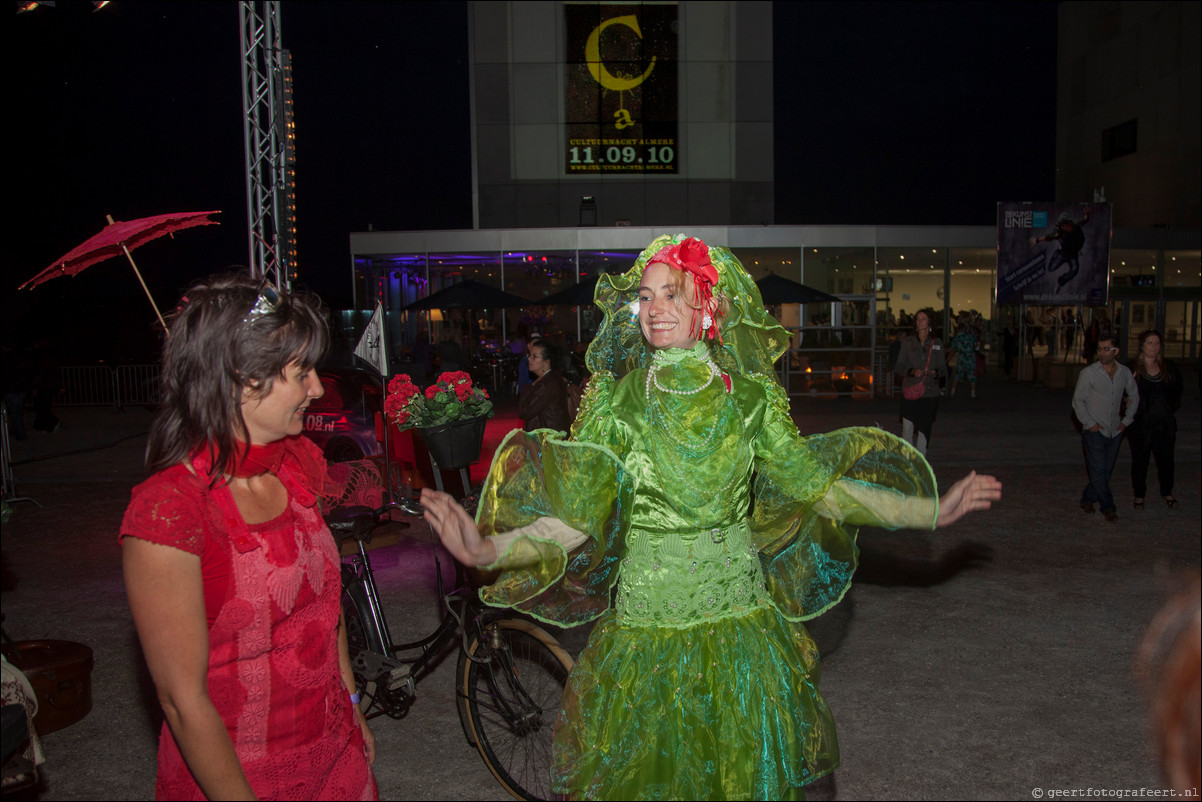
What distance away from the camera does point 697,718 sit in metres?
2.36

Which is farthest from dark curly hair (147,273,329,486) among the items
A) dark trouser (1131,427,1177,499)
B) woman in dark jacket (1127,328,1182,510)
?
dark trouser (1131,427,1177,499)

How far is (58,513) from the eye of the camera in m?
9.32

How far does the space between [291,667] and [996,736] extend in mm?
3611

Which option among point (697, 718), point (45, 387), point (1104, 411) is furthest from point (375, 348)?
point (45, 387)

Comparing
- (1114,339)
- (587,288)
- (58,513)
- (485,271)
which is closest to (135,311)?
(485,271)

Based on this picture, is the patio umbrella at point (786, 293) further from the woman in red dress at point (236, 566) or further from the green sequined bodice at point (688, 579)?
the woman in red dress at point (236, 566)

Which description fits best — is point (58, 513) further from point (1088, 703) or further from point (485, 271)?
point (485, 271)

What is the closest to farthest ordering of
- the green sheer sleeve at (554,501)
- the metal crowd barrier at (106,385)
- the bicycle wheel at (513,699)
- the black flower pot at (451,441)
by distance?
the green sheer sleeve at (554,501) → the bicycle wheel at (513,699) → the black flower pot at (451,441) → the metal crowd barrier at (106,385)

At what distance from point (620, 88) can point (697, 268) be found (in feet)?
81.6

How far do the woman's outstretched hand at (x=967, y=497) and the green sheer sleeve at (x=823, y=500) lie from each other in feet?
0.11

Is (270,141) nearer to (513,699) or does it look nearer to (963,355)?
(513,699)

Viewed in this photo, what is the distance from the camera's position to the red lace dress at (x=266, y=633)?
162cm

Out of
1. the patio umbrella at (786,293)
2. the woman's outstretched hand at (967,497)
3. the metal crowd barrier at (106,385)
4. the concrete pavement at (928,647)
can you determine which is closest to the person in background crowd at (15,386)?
the metal crowd barrier at (106,385)

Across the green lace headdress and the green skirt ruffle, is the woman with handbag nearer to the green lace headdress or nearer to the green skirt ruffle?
the green lace headdress
